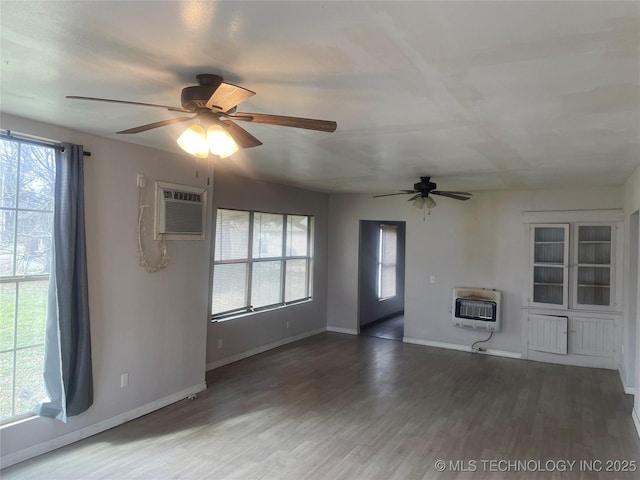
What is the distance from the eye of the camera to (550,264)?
618 centimetres

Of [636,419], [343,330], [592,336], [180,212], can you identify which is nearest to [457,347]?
[592,336]

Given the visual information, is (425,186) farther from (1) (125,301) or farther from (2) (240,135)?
(1) (125,301)

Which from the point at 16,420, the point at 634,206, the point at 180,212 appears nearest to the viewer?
the point at 16,420

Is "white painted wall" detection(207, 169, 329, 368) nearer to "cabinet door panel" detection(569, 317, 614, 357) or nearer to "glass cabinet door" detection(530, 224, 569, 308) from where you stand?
"glass cabinet door" detection(530, 224, 569, 308)

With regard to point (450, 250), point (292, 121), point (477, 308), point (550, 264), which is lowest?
point (477, 308)

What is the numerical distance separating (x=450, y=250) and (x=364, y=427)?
→ 3801mm

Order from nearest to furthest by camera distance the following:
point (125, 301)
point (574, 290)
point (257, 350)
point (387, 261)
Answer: point (125, 301)
point (574, 290)
point (257, 350)
point (387, 261)

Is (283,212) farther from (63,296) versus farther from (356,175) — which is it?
(63,296)

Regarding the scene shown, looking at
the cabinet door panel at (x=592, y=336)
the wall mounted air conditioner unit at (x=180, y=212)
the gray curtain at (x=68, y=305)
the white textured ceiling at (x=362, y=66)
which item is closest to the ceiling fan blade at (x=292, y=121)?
the white textured ceiling at (x=362, y=66)

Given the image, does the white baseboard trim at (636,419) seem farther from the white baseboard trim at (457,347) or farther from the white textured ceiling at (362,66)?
the white textured ceiling at (362,66)

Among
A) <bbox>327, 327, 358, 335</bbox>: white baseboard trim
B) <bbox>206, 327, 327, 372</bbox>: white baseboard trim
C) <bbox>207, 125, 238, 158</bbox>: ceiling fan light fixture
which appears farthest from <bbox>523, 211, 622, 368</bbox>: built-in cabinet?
<bbox>207, 125, 238, 158</bbox>: ceiling fan light fixture

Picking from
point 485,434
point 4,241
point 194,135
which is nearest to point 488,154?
point 485,434

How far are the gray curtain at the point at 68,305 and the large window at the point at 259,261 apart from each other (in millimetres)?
2187

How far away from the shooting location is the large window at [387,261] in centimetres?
912
